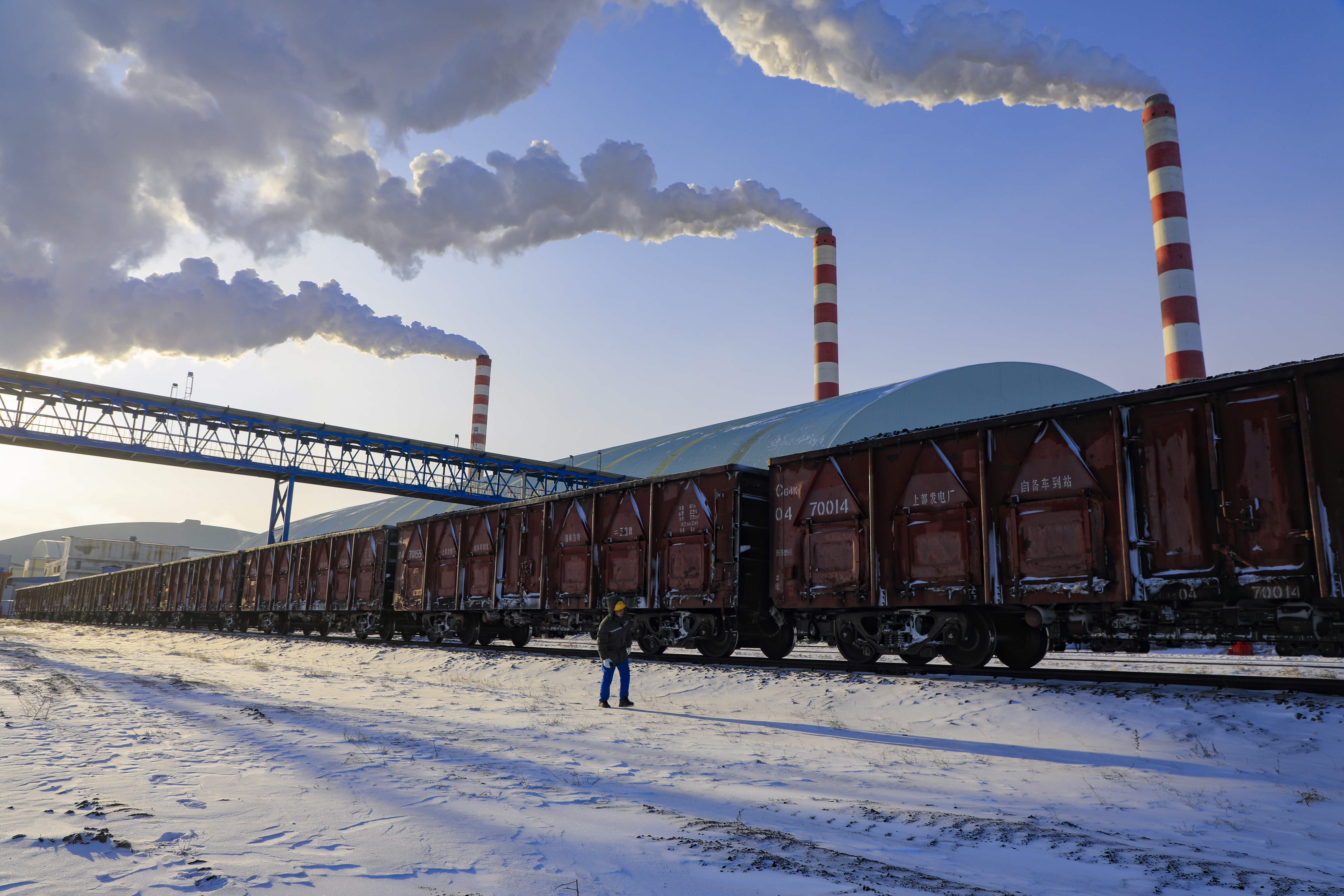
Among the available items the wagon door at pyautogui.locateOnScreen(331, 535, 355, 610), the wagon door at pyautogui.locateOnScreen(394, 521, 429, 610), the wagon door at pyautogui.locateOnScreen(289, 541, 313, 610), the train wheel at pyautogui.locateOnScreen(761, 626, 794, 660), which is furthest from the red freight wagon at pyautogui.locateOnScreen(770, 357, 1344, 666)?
the wagon door at pyautogui.locateOnScreen(289, 541, 313, 610)

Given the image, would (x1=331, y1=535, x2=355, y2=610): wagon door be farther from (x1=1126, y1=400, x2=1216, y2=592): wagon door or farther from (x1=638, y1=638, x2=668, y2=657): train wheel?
(x1=1126, y1=400, x2=1216, y2=592): wagon door

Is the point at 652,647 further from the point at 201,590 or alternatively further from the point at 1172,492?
the point at 201,590

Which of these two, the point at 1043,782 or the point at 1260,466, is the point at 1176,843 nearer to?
the point at 1043,782

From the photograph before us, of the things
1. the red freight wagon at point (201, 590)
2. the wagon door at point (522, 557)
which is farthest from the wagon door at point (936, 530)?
the red freight wagon at point (201, 590)

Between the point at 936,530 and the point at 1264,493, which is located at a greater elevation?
the point at 1264,493

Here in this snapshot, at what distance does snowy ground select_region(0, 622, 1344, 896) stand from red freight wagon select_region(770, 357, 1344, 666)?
0.94 meters

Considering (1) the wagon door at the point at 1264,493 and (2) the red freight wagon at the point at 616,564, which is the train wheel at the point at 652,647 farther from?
(1) the wagon door at the point at 1264,493

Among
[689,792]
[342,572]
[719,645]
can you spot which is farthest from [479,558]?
[689,792]

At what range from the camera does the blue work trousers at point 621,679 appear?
382 inches

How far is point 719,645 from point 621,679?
4186mm

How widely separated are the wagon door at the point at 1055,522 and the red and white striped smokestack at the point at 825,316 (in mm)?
36171

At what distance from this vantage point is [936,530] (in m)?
10.4

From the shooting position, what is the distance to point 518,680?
12.9m

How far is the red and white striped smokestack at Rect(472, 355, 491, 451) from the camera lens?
6031 cm
